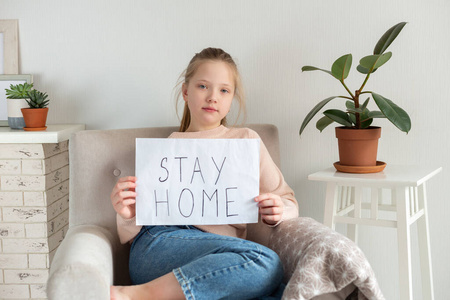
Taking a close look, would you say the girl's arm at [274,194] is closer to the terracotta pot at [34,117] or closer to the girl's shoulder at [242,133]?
the girl's shoulder at [242,133]

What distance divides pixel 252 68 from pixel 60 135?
2.18ft

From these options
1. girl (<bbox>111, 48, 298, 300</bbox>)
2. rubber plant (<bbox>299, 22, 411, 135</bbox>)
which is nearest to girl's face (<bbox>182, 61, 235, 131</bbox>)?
girl (<bbox>111, 48, 298, 300</bbox>)

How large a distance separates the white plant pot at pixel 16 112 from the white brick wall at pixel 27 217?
0.31 ft

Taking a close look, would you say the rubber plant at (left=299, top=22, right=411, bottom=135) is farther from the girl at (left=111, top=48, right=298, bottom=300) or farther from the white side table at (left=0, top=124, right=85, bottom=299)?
the white side table at (left=0, top=124, right=85, bottom=299)

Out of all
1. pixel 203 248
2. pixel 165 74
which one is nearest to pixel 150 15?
pixel 165 74

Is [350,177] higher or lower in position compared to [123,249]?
higher

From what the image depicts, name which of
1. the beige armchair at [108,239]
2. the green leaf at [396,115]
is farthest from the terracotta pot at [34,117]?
the green leaf at [396,115]

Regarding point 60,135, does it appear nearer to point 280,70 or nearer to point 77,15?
point 77,15

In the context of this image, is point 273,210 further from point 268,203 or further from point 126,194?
point 126,194

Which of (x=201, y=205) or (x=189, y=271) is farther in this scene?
(x=201, y=205)

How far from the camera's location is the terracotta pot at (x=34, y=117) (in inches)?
66.1

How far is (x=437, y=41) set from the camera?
1.64 metres

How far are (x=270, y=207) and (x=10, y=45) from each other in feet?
3.75

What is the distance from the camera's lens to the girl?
1.07 meters
